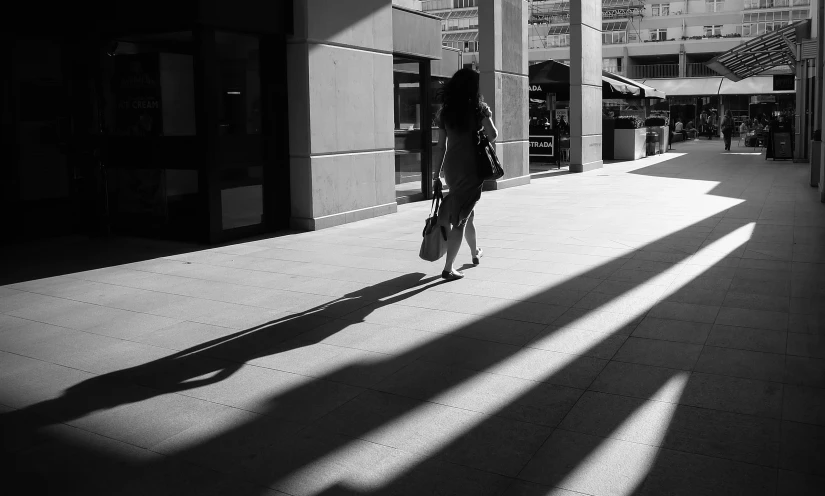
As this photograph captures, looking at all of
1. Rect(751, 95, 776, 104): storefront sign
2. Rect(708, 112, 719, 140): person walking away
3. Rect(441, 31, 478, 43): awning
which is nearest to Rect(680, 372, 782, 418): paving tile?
Rect(708, 112, 719, 140): person walking away

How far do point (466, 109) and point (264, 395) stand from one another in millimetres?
3573

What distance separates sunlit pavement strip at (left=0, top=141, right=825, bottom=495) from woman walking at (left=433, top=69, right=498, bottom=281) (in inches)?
23.0

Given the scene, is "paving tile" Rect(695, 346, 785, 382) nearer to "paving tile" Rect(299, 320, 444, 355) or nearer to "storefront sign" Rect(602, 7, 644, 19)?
"paving tile" Rect(299, 320, 444, 355)

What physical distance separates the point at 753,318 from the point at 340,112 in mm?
6461

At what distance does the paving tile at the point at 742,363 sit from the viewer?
4648 mm

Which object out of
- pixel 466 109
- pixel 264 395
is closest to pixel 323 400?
pixel 264 395

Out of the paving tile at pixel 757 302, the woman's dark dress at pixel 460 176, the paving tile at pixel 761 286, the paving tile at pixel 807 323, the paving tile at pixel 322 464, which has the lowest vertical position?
the paving tile at pixel 322 464

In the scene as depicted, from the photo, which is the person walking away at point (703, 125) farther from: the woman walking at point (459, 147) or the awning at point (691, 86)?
the woman walking at point (459, 147)

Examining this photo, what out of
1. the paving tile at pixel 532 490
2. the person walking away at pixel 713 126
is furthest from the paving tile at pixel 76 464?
the person walking away at pixel 713 126

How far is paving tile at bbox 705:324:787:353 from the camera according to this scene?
16.9 ft

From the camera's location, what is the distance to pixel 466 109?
7098 millimetres

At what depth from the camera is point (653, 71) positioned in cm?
6188

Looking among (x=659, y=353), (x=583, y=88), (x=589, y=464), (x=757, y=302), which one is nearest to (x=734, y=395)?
(x=659, y=353)

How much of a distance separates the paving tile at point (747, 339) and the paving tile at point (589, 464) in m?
1.84
